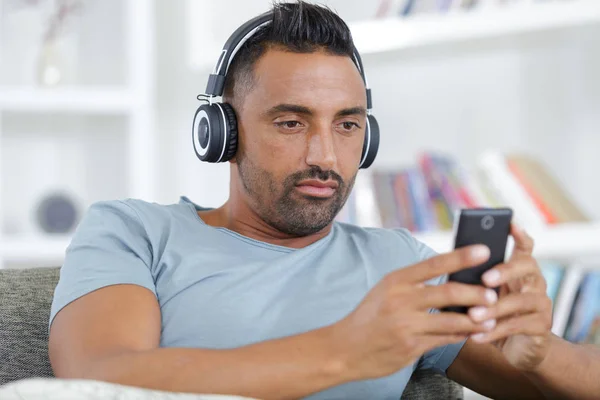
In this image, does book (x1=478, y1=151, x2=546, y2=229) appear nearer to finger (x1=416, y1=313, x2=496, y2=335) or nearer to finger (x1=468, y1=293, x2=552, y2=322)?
finger (x1=468, y1=293, x2=552, y2=322)

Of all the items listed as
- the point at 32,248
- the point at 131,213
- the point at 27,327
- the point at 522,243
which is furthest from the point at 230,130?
the point at 32,248

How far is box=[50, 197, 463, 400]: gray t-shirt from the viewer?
4.18ft

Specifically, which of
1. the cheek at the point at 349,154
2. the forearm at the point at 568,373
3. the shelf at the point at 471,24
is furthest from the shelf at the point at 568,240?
the forearm at the point at 568,373

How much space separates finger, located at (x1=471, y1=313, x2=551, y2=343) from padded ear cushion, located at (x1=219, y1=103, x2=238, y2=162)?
0.57m

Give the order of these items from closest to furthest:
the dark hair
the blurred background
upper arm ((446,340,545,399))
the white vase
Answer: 1. upper arm ((446,340,545,399))
2. the dark hair
3. the blurred background
4. the white vase

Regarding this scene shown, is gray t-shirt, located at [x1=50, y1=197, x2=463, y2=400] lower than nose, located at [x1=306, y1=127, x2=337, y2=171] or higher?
lower

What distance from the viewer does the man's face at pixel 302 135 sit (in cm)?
141

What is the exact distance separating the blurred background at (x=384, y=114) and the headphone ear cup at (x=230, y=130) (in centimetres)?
102

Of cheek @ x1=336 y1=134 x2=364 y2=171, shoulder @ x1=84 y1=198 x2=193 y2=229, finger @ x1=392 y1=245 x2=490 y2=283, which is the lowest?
shoulder @ x1=84 y1=198 x2=193 y2=229

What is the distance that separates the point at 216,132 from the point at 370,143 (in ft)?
0.89

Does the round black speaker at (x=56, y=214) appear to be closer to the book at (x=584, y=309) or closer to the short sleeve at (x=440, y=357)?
the book at (x=584, y=309)

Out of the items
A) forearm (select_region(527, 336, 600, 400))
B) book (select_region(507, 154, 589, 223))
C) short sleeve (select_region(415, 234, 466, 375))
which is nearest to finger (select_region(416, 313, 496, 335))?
forearm (select_region(527, 336, 600, 400))

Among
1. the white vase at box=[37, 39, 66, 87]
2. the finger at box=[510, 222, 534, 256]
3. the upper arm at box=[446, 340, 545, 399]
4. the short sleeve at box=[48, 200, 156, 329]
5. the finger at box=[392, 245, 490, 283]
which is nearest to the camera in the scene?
the finger at box=[392, 245, 490, 283]

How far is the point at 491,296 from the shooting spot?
1.02 meters
